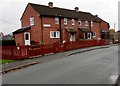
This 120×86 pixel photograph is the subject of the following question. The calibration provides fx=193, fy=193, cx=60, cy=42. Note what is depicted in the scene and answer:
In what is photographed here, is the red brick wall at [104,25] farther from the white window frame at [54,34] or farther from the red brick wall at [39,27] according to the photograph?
the white window frame at [54,34]

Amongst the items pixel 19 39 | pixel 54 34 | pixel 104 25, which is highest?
pixel 104 25

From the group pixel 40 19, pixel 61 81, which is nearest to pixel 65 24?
pixel 40 19

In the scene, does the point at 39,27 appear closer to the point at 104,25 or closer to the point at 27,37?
the point at 27,37

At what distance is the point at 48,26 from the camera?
32719mm

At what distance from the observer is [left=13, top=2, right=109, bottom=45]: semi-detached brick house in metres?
32.2

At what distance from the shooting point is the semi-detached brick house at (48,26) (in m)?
32.2

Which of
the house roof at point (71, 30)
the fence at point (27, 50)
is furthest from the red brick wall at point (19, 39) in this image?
the fence at point (27, 50)

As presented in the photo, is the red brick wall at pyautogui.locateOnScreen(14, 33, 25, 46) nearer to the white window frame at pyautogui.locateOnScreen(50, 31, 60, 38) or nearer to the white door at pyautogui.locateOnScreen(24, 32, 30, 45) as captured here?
the white door at pyautogui.locateOnScreen(24, 32, 30, 45)

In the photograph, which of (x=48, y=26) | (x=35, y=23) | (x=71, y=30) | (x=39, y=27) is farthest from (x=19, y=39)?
(x=71, y=30)

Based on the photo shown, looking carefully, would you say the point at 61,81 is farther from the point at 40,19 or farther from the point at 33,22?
the point at 33,22

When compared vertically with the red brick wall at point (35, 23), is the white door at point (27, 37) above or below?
below

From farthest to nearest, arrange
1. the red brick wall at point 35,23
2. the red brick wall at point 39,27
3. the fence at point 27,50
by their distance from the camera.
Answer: the red brick wall at point 35,23
the red brick wall at point 39,27
the fence at point 27,50

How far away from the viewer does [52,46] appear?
21578 mm

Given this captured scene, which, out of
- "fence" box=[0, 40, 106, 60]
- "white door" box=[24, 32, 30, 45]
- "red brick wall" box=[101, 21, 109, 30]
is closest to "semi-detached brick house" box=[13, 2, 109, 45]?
"white door" box=[24, 32, 30, 45]
